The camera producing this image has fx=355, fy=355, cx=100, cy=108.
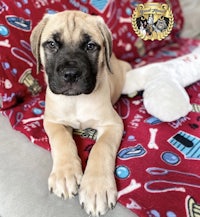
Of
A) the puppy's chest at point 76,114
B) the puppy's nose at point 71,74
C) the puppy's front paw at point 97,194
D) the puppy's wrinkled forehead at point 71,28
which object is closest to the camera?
the puppy's front paw at point 97,194

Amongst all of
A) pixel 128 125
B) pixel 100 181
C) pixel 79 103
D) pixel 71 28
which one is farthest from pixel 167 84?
pixel 100 181

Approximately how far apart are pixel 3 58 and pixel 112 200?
3.05 feet

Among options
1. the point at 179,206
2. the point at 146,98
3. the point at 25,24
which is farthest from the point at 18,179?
the point at 25,24

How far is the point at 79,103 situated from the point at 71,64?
0.28 m

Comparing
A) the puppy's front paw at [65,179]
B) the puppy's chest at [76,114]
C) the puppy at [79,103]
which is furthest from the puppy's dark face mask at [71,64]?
the puppy's front paw at [65,179]

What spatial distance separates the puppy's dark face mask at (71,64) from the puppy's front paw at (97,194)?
0.37 meters

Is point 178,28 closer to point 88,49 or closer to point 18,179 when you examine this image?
point 88,49

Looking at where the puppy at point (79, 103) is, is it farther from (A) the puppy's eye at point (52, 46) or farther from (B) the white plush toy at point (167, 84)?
(B) the white plush toy at point (167, 84)

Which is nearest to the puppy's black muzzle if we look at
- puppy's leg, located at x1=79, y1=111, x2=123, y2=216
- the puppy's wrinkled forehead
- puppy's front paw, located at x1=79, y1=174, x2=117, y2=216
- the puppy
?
the puppy

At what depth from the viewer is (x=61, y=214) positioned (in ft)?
4.01

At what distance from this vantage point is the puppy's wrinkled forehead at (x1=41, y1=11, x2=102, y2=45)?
1.47m

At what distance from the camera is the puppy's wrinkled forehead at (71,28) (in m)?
1.47

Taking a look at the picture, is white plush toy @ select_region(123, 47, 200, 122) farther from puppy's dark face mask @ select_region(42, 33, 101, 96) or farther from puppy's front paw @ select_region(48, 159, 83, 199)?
puppy's front paw @ select_region(48, 159, 83, 199)

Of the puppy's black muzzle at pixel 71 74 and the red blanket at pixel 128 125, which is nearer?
the red blanket at pixel 128 125
